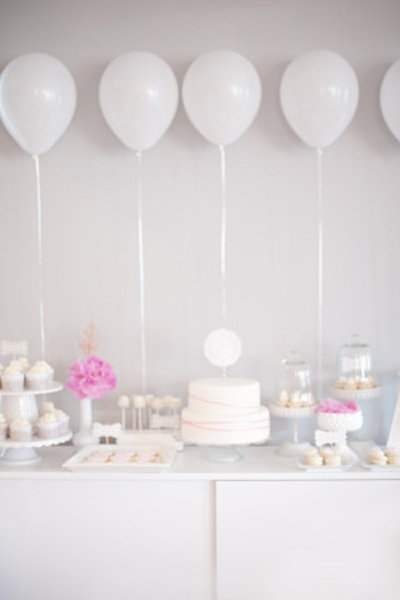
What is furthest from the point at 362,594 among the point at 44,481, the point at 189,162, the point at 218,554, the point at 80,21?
the point at 80,21

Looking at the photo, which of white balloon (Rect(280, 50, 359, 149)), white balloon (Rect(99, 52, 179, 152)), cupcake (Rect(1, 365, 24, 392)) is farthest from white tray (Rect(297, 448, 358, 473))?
white balloon (Rect(99, 52, 179, 152))

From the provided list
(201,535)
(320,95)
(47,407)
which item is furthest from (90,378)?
(320,95)

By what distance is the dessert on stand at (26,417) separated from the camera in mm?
2504

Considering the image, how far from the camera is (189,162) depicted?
2.82 m

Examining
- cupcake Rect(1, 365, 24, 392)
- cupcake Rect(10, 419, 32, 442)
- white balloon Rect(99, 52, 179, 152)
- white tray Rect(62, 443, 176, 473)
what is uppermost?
white balloon Rect(99, 52, 179, 152)

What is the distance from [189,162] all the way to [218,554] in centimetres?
128

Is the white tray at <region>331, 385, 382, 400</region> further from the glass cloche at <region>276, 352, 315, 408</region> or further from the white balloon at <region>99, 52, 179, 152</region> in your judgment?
the white balloon at <region>99, 52, 179, 152</region>

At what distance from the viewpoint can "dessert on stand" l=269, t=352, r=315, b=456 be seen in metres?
2.61

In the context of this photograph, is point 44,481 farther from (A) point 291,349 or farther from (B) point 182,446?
(A) point 291,349

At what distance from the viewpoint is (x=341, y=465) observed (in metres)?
2.43

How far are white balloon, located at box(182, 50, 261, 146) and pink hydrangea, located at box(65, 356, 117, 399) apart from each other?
0.81 metres

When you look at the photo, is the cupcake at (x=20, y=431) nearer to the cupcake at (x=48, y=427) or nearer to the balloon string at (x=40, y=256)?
the cupcake at (x=48, y=427)

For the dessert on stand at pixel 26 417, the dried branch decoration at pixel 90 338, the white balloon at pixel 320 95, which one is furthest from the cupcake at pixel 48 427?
the white balloon at pixel 320 95

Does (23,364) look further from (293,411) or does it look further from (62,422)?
(293,411)
